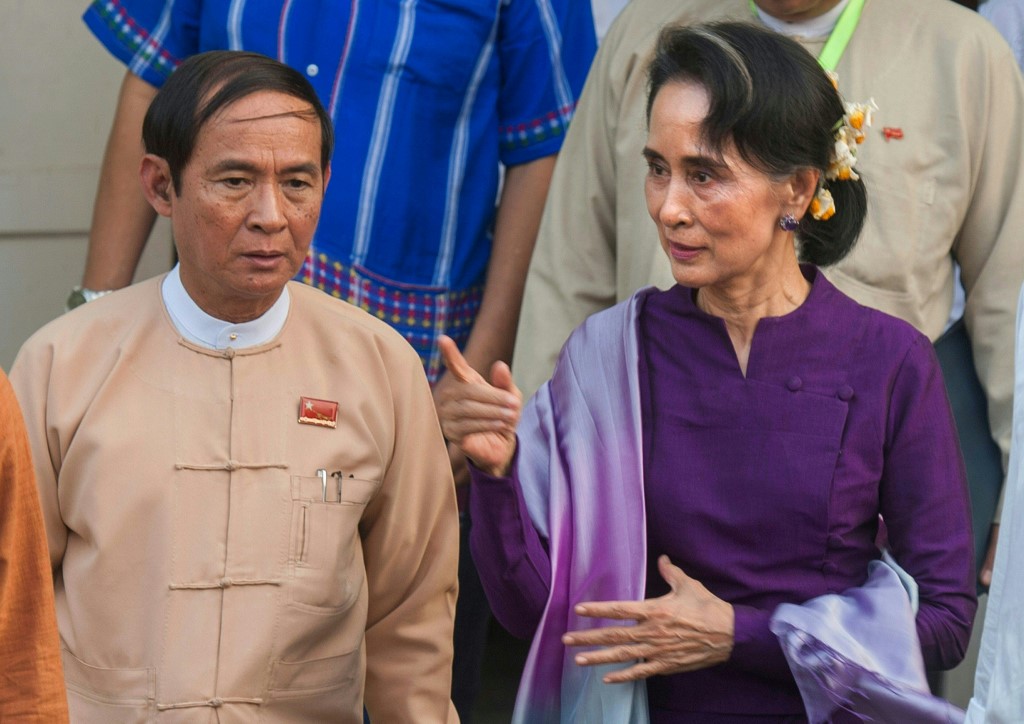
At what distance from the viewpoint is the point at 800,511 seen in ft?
8.72

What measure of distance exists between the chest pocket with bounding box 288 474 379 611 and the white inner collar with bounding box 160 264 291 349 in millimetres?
268

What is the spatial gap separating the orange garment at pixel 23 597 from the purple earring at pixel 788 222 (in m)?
1.38

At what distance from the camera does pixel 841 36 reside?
349cm

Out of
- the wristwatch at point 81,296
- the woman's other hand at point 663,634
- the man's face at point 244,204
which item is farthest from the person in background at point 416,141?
the woman's other hand at point 663,634

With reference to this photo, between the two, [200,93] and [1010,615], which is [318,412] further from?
[1010,615]

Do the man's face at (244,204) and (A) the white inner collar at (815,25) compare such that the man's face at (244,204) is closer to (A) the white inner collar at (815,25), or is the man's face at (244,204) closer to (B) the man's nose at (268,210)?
(B) the man's nose at (268,210)

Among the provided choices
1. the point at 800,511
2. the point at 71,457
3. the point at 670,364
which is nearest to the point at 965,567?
the point at 800,511

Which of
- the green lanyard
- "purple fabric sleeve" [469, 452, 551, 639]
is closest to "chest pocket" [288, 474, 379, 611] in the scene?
"purple fabric sleeve" [469, 452, 551, 639]

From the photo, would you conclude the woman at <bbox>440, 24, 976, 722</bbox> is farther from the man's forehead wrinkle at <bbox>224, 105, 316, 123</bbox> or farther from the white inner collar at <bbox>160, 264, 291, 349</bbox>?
the man's forehead wrinkle at <bbox>224, 105, 316, 123</bbox>

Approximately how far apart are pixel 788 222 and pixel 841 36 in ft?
2.84

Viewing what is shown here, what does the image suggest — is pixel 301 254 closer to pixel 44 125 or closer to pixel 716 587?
pixel 716 587

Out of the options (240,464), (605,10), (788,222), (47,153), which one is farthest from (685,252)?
(47,153)

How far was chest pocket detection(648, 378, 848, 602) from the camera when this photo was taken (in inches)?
105

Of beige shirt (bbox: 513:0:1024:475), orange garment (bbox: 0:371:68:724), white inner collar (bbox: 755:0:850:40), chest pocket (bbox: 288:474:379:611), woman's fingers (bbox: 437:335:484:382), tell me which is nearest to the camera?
orange garment (bbox: 0:371:68:724)
